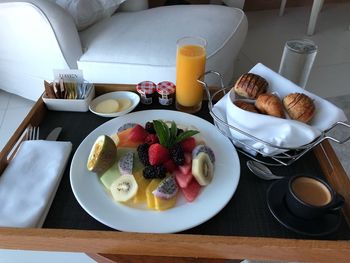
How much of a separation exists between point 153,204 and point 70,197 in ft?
0.65

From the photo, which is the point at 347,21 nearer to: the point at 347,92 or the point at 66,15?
the point at 347,92

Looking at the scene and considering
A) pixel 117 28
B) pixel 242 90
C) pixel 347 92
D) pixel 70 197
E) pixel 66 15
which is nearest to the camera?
pixel 70 197

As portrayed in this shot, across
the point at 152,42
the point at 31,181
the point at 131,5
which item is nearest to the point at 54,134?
the point at 31,181

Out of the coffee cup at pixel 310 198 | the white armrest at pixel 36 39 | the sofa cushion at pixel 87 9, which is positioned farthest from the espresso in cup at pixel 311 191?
the sofa cushion at pixel 87 9

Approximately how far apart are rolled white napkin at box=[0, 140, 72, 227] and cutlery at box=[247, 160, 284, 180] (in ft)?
1.53

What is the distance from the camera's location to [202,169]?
0.72 meters

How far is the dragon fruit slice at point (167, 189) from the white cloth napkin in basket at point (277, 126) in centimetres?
22

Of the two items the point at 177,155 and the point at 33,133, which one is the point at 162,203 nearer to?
the point at 177,155

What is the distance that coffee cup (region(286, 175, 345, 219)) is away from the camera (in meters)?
0.61

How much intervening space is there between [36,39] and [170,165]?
90 centimetres

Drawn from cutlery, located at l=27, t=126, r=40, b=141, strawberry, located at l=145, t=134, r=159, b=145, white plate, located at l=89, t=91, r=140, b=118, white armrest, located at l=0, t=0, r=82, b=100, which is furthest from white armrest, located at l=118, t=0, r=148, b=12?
strawberry, located at l=145, t=134, r=159, b=145

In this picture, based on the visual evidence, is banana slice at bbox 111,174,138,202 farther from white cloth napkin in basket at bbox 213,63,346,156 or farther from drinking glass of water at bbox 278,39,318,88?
drinking glass of water at bbox 278,39,318,88

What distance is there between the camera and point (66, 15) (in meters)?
1.26

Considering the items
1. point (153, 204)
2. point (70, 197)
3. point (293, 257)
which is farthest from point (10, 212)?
point (293, 257)
